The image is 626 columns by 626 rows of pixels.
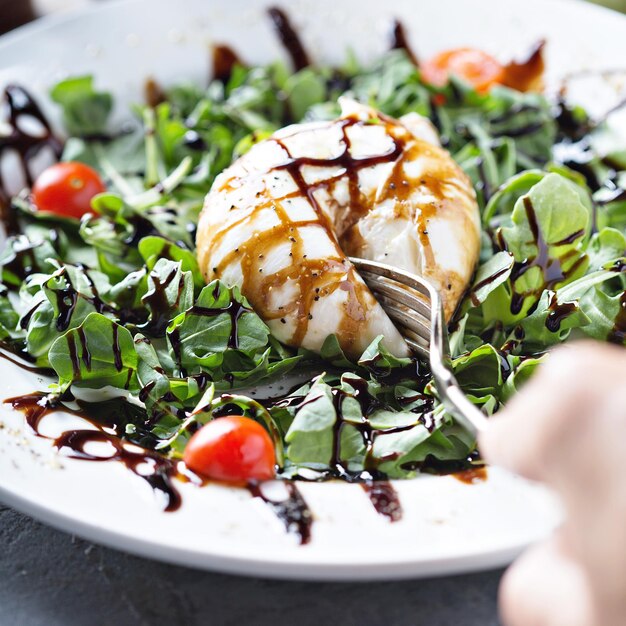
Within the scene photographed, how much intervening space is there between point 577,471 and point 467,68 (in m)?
3.45

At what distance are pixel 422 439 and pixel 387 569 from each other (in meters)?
0.56

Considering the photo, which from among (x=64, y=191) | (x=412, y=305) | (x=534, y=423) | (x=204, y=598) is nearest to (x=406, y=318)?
(x=412, y=305)

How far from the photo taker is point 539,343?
2816 millimetres

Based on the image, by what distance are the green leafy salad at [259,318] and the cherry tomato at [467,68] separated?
509 mm

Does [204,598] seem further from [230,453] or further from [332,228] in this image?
[332,228]

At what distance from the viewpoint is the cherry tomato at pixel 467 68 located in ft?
14.5

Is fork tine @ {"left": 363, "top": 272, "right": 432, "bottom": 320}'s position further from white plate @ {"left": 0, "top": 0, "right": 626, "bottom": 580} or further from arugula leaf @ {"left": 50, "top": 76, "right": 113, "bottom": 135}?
arugula leaf @ {"left": 50, "top": 76, "right": 113, "bottom": 135}

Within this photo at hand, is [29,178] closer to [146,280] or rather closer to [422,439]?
[146,280]

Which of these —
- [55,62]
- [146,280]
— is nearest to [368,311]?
[146,280]

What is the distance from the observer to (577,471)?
143 cm

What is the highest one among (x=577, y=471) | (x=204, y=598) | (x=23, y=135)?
(x=577, y=471)

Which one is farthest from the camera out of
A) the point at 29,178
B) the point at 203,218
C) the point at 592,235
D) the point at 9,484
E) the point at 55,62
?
the point at 55,62

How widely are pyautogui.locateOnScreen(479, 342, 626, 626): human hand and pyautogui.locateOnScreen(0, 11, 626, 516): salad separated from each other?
2.73 feet

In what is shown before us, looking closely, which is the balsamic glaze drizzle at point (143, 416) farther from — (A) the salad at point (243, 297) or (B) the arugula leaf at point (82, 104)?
(B) the arugula leaf at point (82, 104)
